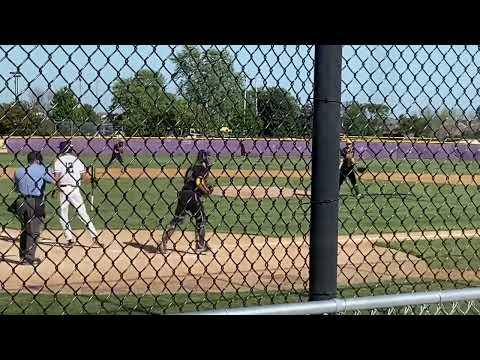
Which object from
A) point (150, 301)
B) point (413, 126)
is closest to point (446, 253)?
point (150, 301)

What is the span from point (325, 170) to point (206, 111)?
941 mm

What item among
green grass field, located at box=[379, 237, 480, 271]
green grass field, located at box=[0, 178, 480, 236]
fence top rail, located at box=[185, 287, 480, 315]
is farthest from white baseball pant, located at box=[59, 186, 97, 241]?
green grass field, located at box=[379, 237, 480, 271]

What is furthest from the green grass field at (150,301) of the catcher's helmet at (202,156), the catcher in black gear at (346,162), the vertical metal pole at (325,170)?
the vertical metal pole at (325,170)

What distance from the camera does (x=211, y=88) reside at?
11.0ft

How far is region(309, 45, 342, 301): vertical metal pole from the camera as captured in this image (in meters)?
2.73

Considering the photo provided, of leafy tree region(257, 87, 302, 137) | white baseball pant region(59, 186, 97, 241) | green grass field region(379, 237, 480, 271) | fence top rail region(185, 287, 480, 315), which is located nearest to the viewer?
fence top rail region(185, 287, 480, 315)

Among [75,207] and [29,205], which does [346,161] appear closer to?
[29,205]

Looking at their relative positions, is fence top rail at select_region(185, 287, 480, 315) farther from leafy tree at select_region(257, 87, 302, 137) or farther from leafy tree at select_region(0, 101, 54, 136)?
leafy tree at select_region(0, 101, 54, 136)

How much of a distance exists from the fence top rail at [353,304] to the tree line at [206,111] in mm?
816

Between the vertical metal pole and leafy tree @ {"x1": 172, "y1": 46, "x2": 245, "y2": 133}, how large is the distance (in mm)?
412

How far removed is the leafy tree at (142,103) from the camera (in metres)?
3.19
